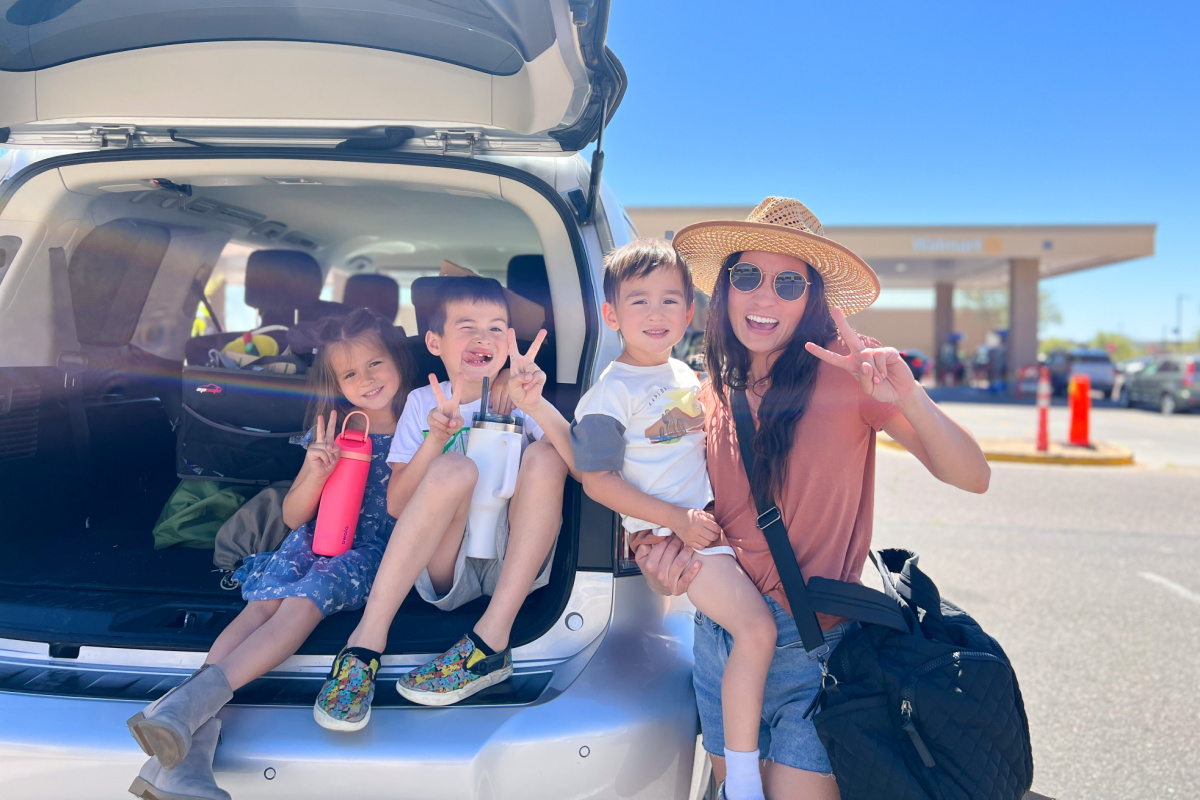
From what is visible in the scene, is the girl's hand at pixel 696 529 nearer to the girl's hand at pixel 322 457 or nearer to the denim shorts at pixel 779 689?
the denim shorts at pixel 779 689

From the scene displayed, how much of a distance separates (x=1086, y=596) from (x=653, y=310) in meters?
3.67

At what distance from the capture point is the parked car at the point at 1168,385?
56.1 ft

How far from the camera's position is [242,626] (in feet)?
6.11

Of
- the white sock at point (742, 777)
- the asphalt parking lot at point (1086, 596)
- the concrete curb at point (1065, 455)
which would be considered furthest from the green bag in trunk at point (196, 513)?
the concrete curb at point (1065, 455)

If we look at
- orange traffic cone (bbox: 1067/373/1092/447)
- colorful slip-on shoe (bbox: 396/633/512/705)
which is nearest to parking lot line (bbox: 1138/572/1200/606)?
colorful slip-on shoe (bbox: 396/633/512/705)

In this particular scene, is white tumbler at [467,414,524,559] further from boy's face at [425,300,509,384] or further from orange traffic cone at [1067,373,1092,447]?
orange traffic cone at [1067,373,1092,447]

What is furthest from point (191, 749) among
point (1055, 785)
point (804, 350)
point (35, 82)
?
point (1055, 785)

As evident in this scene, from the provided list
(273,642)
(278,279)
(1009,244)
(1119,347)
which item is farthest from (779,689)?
(1119,347)

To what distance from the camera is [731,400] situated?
6.28ft

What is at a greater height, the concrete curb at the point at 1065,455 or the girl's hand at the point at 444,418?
the girl's hand at the point at 444,418

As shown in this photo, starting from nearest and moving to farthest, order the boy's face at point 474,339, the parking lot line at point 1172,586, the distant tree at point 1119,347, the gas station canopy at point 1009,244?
the boy's face at point 474,339
the parking lot line at point 1172,586
the gas station canopy at point 1009,244
the distant tree at point 1119,347

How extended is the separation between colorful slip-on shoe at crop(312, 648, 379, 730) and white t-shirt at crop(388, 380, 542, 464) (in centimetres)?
56

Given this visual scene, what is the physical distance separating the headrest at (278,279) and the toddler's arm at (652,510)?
102 inches

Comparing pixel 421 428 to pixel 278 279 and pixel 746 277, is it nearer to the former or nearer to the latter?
Answer: pixel 746 277
